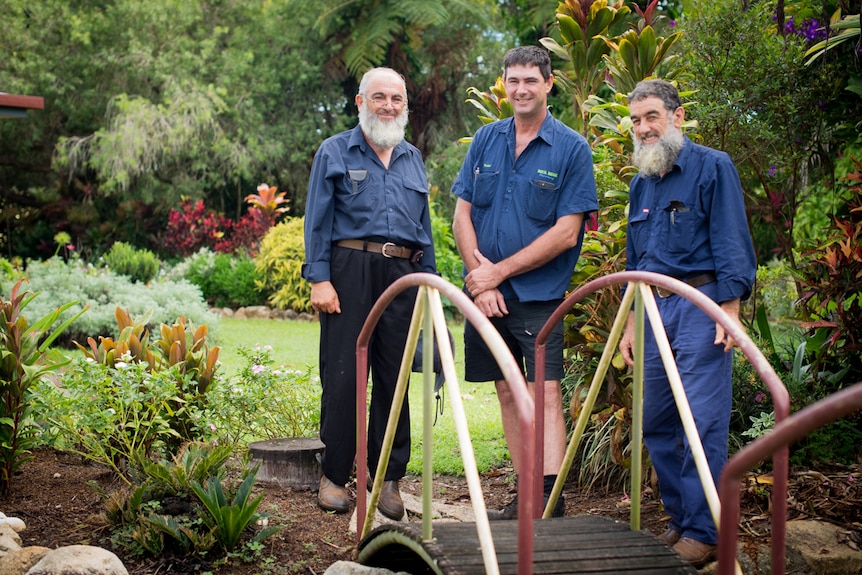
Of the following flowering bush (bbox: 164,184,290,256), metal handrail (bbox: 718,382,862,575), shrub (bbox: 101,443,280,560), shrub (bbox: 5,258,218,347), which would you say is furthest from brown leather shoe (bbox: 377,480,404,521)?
flowering bush (bbox: 164,184,290,256)

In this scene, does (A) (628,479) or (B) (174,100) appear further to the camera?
(B) (174,100)

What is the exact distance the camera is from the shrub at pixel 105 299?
9.65m

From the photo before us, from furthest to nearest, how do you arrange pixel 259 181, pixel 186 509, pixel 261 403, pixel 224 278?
pixel 259 181 < pixel 224 278 < pixel 261 403 < pixel 186 509

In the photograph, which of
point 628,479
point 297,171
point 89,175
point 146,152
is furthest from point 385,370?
point 89,175

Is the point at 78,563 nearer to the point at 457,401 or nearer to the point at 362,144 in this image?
the point at 457,401

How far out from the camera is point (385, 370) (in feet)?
14.6

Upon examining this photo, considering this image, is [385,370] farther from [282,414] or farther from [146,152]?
[146,152]

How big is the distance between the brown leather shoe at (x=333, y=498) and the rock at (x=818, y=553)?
2.01 m

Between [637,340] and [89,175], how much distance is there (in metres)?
17.6

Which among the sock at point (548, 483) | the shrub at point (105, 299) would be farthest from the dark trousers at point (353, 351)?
the shrub at point (105, 299)

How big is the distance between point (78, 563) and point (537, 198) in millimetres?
2386

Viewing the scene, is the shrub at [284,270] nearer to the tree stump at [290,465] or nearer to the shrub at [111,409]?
the tree stump at [290,465]

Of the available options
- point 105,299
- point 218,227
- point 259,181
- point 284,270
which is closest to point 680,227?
point 105,299

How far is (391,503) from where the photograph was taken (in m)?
4.31
